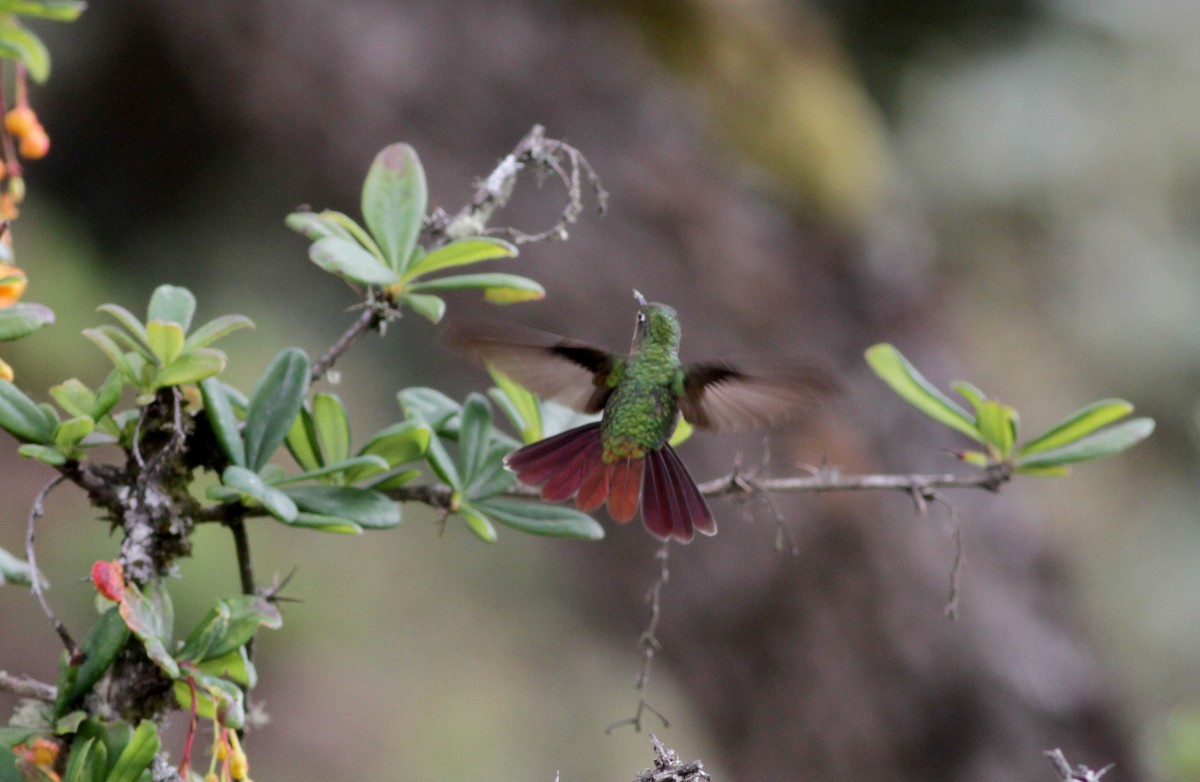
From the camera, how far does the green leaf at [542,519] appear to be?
950mm

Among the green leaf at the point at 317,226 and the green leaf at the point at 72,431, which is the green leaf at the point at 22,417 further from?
the green leaf at the point at 317,226

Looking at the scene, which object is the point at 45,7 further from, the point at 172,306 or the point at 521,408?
the point at 521,408

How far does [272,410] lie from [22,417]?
0.60ft

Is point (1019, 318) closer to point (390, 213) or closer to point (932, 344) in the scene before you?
point (932, 344)

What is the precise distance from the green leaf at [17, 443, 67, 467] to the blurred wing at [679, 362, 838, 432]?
572 mm

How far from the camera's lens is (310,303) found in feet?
14.8

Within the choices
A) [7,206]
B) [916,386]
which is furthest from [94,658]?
[916,386]

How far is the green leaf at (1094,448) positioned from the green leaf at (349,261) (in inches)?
24.8

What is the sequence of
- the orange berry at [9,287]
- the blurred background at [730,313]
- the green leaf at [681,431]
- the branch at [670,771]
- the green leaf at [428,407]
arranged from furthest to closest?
the blurred background at [730,313], the green leaf at [681,431], the green leaf at [428,407], the orange berry at [9,287], the branch at [670,771]

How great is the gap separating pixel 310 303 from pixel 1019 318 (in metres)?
3.17

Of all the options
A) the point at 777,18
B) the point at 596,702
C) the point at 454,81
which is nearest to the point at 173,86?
the point at 454,81

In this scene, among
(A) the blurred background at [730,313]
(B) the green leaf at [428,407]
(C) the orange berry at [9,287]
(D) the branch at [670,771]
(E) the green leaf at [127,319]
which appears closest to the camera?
(D) the branch at [670,771]

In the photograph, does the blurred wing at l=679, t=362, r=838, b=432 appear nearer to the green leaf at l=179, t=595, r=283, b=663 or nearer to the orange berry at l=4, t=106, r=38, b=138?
the green leaf at l=179, t=595, r=283, b=663

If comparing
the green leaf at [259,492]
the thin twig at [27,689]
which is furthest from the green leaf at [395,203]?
the thin twig at [27,689]
